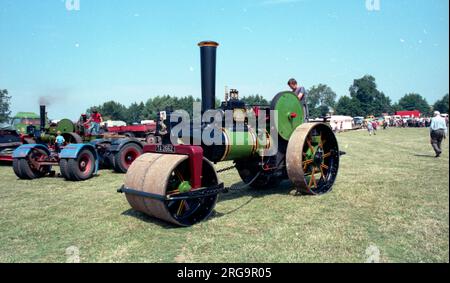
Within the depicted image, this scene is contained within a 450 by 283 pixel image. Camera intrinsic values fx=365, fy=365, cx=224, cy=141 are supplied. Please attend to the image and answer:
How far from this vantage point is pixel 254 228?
182 inches

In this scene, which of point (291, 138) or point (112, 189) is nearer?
point (291, 138)

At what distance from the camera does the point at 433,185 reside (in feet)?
22.5

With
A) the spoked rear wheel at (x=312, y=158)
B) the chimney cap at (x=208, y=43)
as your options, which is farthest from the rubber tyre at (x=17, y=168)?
the spoked rear wheel at (x=312, y=158)

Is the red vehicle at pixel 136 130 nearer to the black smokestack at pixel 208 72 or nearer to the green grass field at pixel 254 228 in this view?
the green grass field at pixel 254 228

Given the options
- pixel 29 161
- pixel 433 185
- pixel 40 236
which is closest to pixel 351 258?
pixel 40 236

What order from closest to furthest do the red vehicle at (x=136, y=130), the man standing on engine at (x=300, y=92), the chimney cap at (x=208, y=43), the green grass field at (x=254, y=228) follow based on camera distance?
the green grass field at (x=254, y=228) → the chimney cap at (x=208, y=43) → the man standing on engine at (x=300, y=92) → the red vehicle at (x=136, y=130)

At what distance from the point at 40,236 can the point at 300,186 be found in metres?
4.00

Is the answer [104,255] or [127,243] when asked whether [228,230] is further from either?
[104,255]

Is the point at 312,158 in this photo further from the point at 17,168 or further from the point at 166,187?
the point at 17,168

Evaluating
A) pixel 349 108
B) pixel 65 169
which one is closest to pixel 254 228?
pixel 65 169

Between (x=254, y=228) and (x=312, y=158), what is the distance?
253 cm

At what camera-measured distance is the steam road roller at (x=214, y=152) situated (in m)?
4.72

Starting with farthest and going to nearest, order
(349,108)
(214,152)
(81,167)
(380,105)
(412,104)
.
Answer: (412,104) < (380,105) < (349,108) < (81,167) < (214,152)
